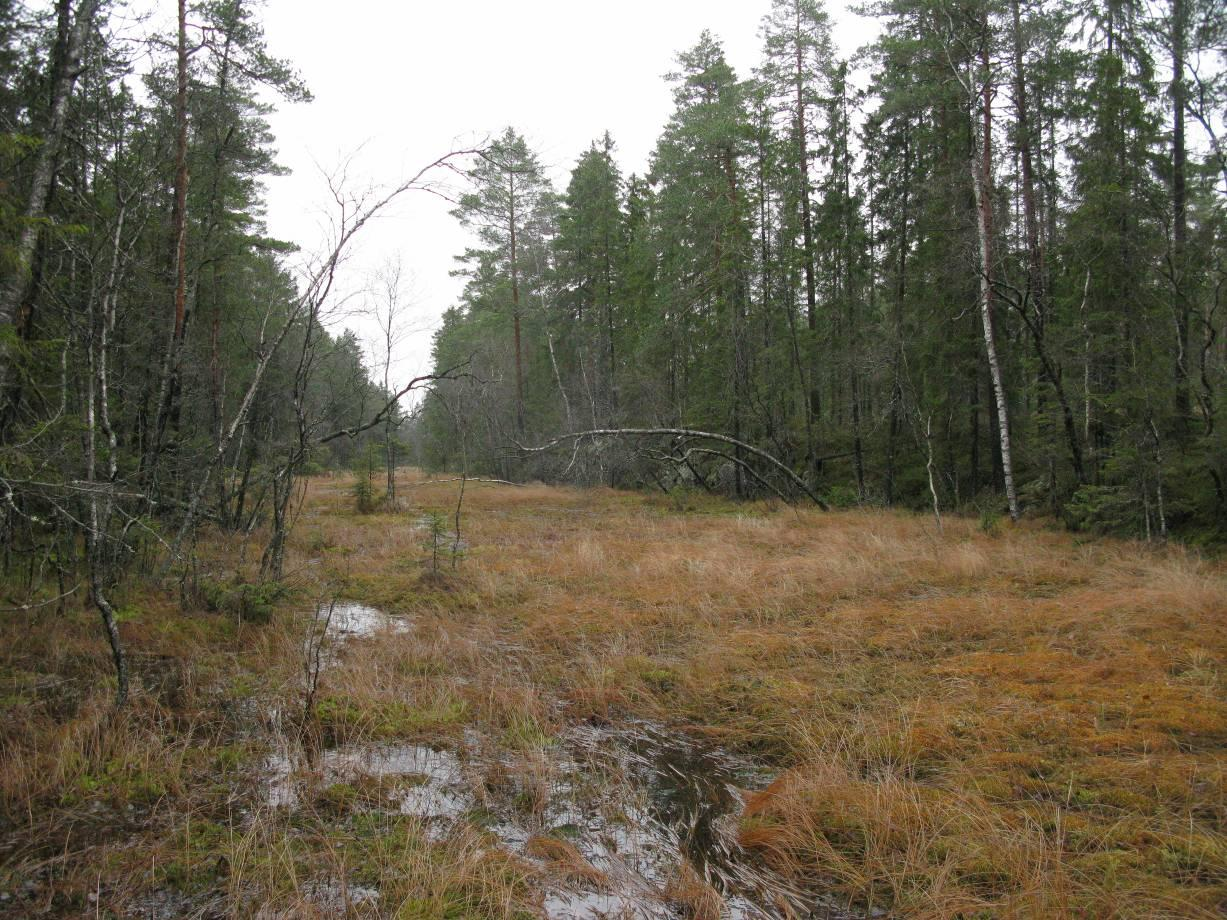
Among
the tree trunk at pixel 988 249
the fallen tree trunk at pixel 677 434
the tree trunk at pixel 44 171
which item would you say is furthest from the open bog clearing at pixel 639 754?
the tree trunk at pixel 988 249

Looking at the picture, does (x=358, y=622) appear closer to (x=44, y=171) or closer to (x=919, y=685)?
(x=44, y=171)

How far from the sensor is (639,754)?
4.22 metres

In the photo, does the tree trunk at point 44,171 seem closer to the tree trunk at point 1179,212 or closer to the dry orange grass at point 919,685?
the dry orange grass at point 919,685

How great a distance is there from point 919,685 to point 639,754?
7.60 ft

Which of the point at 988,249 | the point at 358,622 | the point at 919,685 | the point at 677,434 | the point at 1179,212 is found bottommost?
the point at 919,685

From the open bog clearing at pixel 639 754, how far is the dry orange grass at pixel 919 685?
0.08 ft

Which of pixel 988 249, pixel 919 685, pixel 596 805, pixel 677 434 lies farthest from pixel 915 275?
pixel 596 805

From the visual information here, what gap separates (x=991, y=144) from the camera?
46.1ft

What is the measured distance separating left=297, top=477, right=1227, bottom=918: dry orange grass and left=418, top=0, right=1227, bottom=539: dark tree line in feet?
14.3

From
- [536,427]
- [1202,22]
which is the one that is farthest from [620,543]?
[536,427]

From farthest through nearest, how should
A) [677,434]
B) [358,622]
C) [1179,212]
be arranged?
[677,434] → [1179,212] → [358,622]

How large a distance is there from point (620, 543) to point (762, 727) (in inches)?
302

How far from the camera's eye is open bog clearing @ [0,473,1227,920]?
273cm

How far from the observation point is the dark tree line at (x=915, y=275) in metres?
11.6
